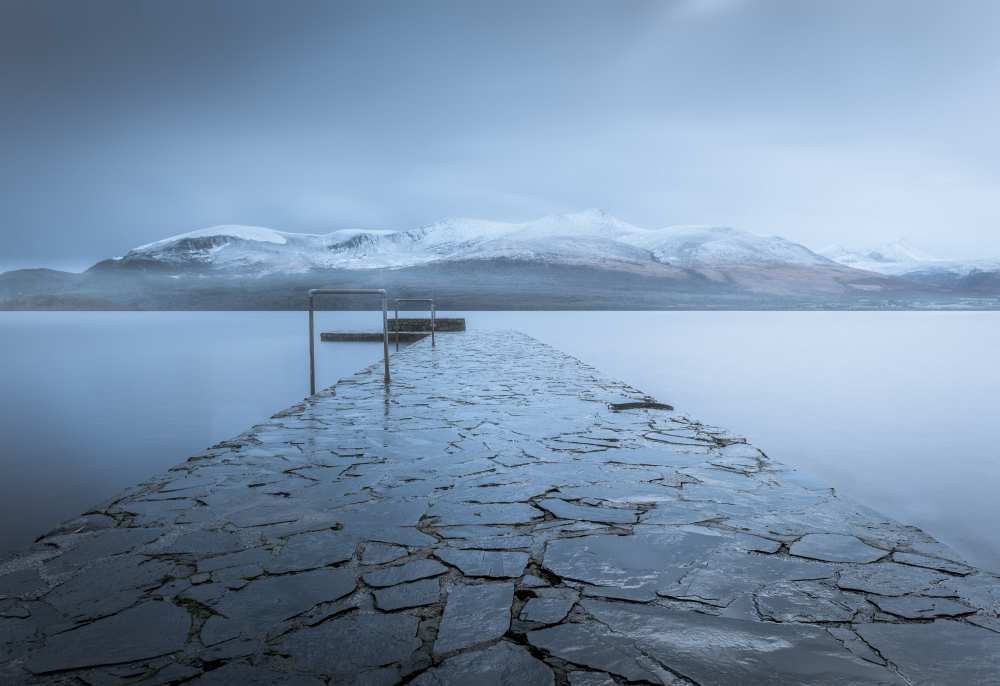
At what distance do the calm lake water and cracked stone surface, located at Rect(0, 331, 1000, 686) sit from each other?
195cm

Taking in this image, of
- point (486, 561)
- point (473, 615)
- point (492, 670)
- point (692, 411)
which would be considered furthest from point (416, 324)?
point (492, 670)

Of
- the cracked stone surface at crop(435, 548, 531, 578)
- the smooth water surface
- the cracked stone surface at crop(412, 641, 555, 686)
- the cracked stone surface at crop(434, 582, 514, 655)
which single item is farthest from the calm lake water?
the cracked stone surface at crop(412, 641, 555, 686)

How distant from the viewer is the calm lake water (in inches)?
203

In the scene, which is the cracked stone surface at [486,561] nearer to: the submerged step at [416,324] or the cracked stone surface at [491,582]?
the cracked stone surface at [491,582]

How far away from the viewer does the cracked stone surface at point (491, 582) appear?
159 cm

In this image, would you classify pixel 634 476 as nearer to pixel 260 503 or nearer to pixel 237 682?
pixel 260 503

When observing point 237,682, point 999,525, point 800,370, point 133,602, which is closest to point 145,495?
point 133,602

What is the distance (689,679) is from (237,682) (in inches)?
45.0

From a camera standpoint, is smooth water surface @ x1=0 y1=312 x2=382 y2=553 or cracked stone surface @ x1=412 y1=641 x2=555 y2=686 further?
smooth water surface @ x1=0 y1=312 x2=382 y2=553

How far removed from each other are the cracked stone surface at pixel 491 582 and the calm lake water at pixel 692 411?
195 centimetres

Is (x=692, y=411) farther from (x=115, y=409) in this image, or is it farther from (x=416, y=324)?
(x=416, y=324)

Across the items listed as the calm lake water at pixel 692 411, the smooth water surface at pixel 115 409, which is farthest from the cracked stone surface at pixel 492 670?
the smooth water surface at pixel 115 409

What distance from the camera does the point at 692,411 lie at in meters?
9.52

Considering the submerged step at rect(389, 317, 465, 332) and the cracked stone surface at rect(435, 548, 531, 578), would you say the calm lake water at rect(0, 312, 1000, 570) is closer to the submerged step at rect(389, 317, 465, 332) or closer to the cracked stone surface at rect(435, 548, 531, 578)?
the submerged step at rect(389, 317, 465, 332)
